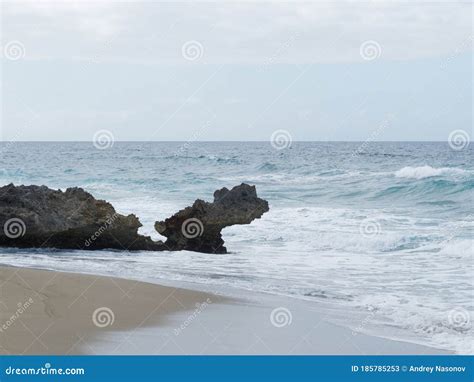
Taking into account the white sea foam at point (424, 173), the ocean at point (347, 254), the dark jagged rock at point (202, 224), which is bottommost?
the ocean at point (347, 254)

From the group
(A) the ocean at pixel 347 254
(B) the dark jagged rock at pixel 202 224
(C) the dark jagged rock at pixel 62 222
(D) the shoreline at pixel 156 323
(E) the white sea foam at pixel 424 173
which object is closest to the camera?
(D) the shoreline at pixel 156 323

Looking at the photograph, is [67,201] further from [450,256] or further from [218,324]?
[450,256]

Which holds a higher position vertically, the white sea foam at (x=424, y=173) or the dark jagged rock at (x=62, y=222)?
the white sea foam at (x=424, y=173)

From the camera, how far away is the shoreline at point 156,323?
7090 millimetres

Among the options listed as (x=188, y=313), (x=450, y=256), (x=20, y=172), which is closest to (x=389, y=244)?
(x=450, y=256)

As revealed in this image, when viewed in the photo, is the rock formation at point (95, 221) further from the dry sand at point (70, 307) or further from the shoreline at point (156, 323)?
the shoreline at point (156, 323)

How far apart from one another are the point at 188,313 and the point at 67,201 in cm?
624

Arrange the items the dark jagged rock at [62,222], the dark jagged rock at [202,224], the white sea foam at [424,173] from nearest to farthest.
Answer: the dark jagged rock at [62,222] → the dark jagged rock at [202,224] → the white sea foam at [424,173]

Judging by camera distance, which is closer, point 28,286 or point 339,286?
point 28,286

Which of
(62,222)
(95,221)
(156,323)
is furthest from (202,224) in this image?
(156,323)

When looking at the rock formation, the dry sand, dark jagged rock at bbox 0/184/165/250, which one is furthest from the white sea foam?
the dry sand

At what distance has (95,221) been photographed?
14172mm

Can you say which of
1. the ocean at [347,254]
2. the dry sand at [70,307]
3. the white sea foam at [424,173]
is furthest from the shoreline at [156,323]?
the white sea foam at [424,173]
